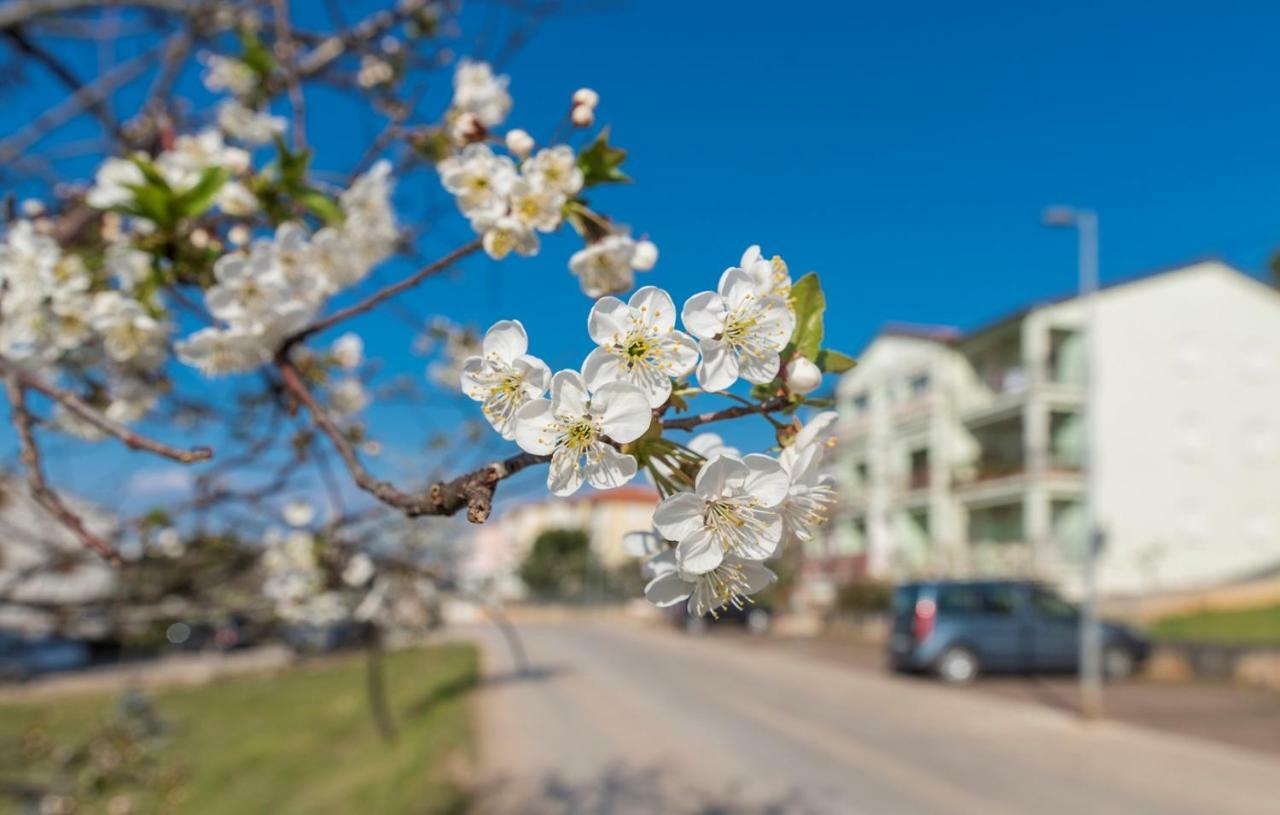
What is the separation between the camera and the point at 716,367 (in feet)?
2.94

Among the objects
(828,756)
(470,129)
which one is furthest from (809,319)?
(828,756)

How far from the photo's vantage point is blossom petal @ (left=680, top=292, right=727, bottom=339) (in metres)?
0.88

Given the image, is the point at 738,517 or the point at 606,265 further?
the point at 606,265

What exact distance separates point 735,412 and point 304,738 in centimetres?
1084

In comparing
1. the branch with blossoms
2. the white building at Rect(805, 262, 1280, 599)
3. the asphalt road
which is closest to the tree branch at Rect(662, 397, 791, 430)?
the branch with blossoms

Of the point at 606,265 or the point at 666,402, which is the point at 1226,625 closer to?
the point at 606,265

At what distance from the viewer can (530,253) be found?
4.64 feet

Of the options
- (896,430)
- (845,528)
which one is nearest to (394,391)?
(896,430)

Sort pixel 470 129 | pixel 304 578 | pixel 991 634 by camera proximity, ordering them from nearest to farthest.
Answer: pixel 470 129 < pixel 304 578 < pixel 991 634

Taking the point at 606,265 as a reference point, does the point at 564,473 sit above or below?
below

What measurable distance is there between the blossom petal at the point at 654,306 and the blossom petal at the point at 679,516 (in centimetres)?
16

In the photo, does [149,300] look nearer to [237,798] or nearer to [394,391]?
[394,391]

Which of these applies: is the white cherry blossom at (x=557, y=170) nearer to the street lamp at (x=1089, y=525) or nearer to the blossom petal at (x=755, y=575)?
the blossom petal at (x=755, y=575)

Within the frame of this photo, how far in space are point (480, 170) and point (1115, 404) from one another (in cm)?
2253
